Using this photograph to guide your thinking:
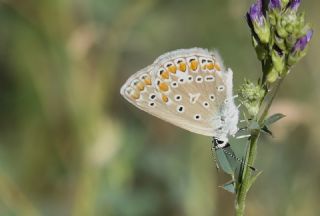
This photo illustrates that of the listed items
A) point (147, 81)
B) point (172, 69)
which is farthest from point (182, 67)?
point (147, 81)

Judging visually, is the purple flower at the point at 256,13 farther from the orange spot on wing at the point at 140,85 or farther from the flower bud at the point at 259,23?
the orange spot on wing at the point at 140,85

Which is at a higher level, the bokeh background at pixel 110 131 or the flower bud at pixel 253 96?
the flower bud at pixel 253 96

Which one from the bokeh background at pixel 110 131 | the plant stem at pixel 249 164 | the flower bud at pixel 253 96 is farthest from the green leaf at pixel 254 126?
the bokeh background at pixel 110 131

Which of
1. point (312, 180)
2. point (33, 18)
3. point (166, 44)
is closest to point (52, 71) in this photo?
point (33, 18)

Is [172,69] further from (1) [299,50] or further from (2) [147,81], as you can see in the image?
(1) [299,50]

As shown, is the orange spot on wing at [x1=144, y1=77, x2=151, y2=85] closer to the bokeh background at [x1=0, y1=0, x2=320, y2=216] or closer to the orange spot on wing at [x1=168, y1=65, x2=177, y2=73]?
the orange spot on wing at [x1=168, y1=65, x2=177, y2=73]

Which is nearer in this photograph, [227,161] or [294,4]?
[294,4]
